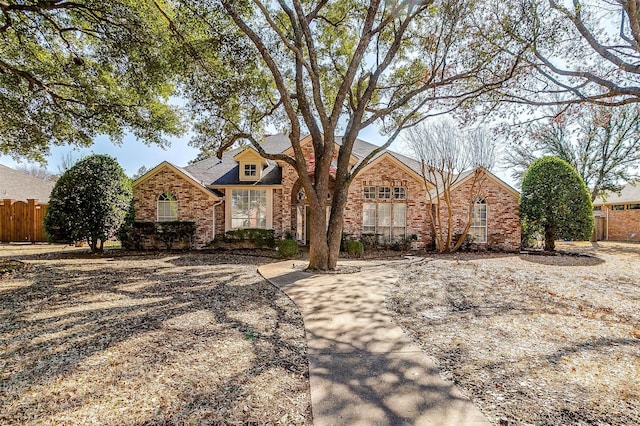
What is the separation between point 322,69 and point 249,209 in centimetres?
740

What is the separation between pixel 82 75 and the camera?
10078 mm

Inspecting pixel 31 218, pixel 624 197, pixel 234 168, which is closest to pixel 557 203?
pixel 234 168

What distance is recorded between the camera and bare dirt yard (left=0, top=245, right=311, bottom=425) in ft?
8.31

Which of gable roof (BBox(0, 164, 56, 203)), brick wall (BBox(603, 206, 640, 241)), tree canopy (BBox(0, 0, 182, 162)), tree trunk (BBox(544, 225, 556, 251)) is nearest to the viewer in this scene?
Answer: tree canopy (BBox(0, 0, 182, 162))

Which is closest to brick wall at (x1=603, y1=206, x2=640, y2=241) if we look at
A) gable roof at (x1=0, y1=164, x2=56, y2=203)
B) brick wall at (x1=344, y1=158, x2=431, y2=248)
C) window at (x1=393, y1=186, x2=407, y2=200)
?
brick wall at (x1=344, y1=158, x2=431, y2=248)

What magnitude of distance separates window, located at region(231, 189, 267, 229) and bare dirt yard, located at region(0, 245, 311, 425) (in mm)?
8811

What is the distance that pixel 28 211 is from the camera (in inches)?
664

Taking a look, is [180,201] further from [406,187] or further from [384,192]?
[406,187]

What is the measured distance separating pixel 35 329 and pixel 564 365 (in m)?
6.58

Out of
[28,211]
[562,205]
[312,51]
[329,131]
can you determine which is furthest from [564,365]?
[28,211]

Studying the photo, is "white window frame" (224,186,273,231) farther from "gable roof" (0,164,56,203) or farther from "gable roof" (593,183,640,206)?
"gable roof" (593,183,640,206)

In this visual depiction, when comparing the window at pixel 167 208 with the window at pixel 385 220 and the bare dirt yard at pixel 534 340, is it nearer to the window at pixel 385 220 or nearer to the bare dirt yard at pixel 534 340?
the window at pixel 385 220

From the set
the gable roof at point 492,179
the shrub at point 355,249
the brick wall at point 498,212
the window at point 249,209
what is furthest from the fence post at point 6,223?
the brick wall at point 498,212

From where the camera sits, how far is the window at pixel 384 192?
15680 mm
